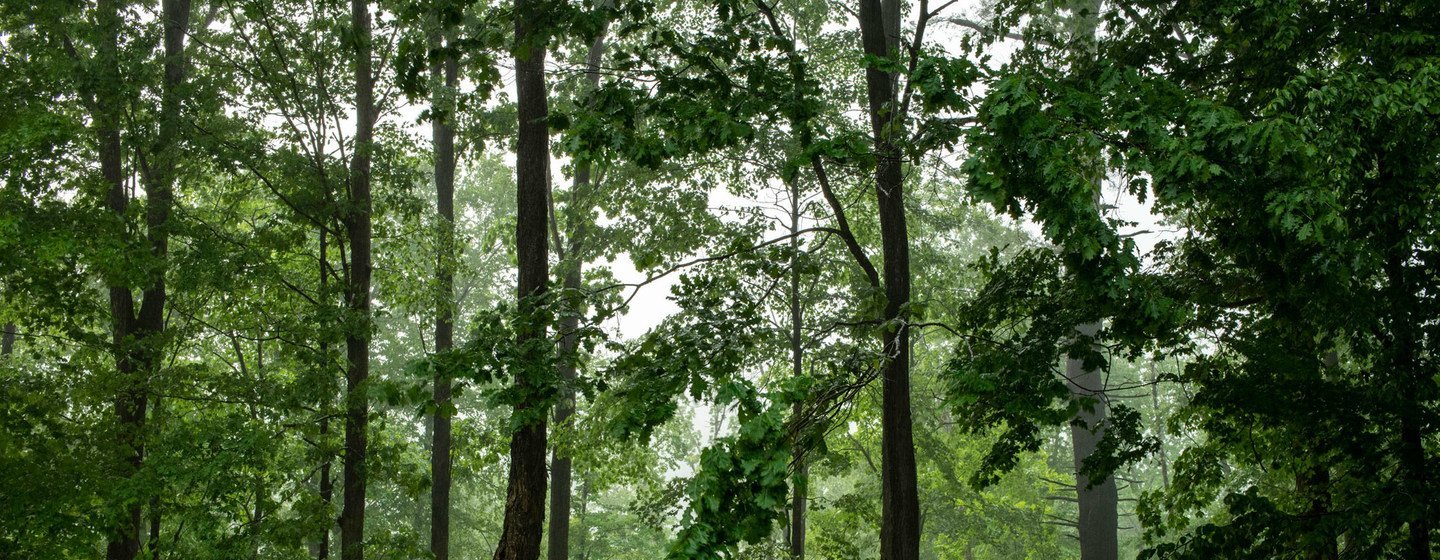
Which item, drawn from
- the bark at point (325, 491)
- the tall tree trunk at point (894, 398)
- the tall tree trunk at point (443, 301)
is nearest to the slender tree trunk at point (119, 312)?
the bark at point (325, 491)

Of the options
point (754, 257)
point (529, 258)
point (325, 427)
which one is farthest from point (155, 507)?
point (754, 257)

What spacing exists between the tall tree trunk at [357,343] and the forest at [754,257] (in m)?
0.04

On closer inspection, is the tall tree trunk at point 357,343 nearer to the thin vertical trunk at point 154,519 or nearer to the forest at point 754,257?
the forest at point 754,257

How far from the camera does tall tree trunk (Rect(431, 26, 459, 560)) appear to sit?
12703 millimetres

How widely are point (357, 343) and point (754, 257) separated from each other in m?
5.48

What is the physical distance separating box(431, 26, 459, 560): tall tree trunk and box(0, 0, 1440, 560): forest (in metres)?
0.06

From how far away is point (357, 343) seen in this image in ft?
35.2

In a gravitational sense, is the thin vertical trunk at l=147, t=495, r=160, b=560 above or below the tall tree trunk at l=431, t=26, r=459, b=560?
below

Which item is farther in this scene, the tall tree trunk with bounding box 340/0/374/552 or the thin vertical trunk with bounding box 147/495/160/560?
the tall tree trunk with bounding box 340/0/374/552

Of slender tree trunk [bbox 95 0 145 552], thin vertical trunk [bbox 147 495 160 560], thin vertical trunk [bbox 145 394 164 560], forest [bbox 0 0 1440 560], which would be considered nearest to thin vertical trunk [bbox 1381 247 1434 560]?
forest [bbox 0 0 1440 560]

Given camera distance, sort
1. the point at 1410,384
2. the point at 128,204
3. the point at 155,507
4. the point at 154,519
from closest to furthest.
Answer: the point at 1410,384
the point at 155,507
the point at 154,519
the point at 128,204

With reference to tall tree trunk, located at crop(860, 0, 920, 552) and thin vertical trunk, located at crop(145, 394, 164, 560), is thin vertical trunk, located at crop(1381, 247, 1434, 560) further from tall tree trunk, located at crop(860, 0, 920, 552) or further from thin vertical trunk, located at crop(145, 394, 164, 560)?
thin vertical trunk, located at crop(145, 394, 164, 560)

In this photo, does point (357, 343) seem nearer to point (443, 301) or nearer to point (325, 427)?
point (325, 427)

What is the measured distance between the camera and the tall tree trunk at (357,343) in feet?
33.5
